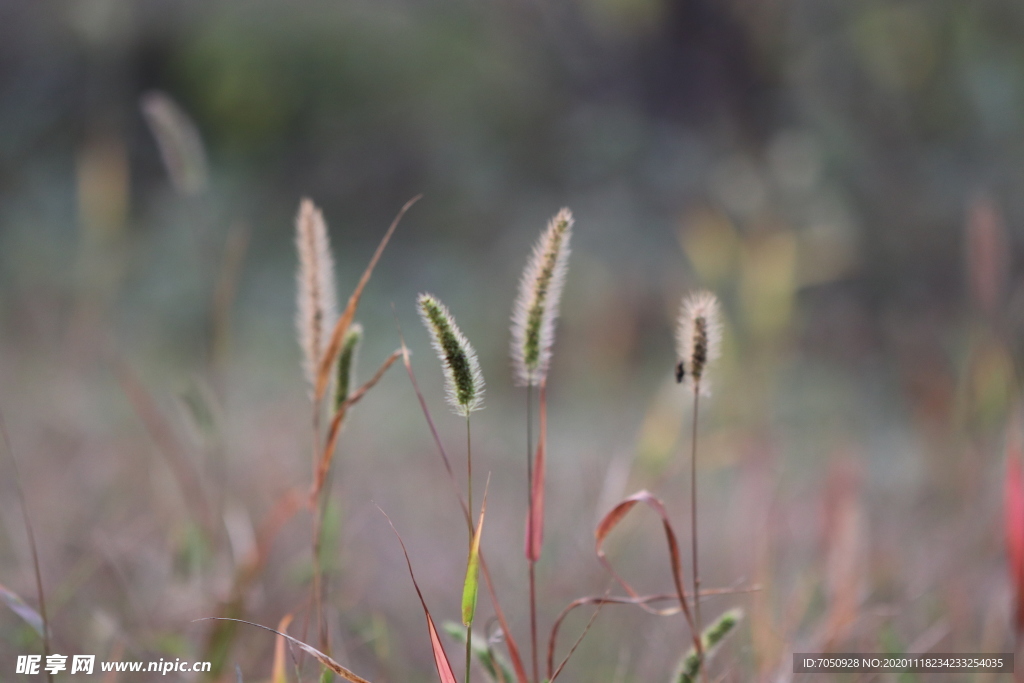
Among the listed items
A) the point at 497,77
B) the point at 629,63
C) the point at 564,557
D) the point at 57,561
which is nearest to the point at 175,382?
the point at 57,561

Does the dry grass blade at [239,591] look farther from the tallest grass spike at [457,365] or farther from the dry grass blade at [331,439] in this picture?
the tallest grass spike at [457,365]

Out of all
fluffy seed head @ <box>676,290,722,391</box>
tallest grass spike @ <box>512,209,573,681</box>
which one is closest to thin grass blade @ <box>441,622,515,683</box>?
tallest grass spike @ <box>512,209,573,681</box>

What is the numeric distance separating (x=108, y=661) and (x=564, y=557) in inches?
23.6

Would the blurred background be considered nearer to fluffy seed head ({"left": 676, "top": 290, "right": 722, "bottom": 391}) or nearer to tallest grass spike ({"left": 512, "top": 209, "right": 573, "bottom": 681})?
tallest grass spike ({"left": 512, "top": 209, "right": 573, "bottom": 681})

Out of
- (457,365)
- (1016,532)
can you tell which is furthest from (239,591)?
(1016,532)

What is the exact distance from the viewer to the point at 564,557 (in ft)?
3.44

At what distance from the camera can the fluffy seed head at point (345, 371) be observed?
54 centimetres

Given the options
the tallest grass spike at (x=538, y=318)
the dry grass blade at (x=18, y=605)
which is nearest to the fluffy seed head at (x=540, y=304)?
the tallest grass spike at (x=538, y=318)

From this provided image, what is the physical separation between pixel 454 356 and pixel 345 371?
140 mm

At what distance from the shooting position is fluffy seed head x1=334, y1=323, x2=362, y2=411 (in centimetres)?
54

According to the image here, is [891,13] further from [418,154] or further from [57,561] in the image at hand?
[57,561]

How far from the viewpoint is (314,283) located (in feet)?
1.77

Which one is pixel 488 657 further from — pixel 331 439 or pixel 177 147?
pixel 177 147

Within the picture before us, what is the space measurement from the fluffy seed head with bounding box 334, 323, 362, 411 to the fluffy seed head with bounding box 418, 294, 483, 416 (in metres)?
0.12
